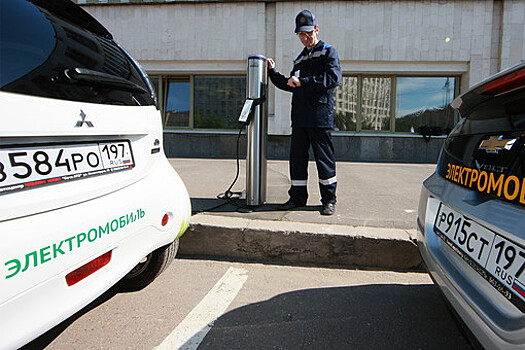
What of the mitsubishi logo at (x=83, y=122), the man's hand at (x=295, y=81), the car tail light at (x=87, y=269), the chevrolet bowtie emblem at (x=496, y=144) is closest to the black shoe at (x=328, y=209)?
the man's hand at (x=295, y=81)

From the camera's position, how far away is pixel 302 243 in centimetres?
288

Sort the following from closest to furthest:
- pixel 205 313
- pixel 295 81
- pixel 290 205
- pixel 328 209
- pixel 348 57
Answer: pixel 205 313 < pixel 295 81 < pixel 328 209 < pixel 290 205 < pixel 348 57

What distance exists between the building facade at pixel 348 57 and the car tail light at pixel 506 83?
8.07 meters

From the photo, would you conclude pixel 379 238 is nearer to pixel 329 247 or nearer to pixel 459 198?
pixel 329 247

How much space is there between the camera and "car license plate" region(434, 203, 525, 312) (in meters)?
1.10

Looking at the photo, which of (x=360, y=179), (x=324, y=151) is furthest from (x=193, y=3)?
(x=324, y=151)

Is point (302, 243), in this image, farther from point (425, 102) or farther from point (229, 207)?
point (425, 102)

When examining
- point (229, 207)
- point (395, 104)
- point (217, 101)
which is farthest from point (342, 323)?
point (217, 101)

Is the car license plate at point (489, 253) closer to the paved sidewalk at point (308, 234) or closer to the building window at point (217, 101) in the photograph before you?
the paved sidewalk at point (308, 234)

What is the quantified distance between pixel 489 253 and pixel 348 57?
8.68m

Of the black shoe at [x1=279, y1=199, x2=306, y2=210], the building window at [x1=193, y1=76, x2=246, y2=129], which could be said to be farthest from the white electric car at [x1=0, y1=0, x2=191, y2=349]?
the building window at [x1=193, y1=76, x2=246, y2=129]

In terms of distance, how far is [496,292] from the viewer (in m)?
1.19

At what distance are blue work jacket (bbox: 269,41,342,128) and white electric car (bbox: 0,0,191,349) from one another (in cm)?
188

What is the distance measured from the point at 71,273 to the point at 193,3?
9.70 metres
